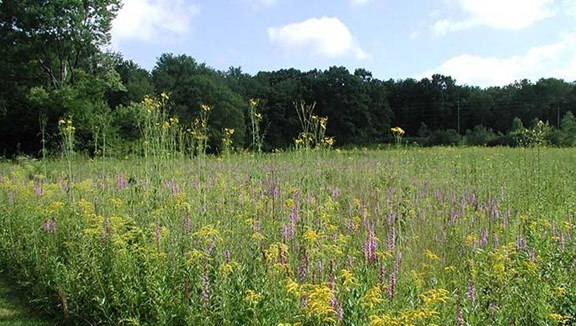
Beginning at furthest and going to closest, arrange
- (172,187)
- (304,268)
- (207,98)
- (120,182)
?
(207,98), (120,182), (172,187), (304,268)

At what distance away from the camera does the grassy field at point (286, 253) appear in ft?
10.6

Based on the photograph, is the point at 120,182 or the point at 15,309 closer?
the point at 15,309

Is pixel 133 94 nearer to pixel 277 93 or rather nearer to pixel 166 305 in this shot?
pixel 277 93

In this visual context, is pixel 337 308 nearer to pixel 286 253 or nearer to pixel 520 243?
pixel 286 253

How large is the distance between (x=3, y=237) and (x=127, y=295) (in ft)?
12.8

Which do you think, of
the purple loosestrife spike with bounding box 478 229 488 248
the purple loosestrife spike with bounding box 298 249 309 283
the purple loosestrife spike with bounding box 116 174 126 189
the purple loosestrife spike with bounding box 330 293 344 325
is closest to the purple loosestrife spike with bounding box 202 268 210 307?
the purple loosestrife spike with bounding box 298 249 309 283

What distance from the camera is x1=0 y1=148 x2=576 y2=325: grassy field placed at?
323cm

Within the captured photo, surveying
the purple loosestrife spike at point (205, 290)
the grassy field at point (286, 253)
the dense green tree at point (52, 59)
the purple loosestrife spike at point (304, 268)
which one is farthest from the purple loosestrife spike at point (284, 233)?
the dense green tree at point (52, 59)

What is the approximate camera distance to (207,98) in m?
49.7

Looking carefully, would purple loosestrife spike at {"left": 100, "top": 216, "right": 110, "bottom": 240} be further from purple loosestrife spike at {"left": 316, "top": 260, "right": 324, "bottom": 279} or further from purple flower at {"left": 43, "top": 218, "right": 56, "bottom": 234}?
purple loosestrife spike at {"left": 316, "top": 260, "right": 324, "bottom": 279}

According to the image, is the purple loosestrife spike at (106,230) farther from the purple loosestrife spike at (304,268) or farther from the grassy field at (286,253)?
the purple loosestrife spike at (304,268)

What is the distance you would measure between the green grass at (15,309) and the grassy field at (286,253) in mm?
144

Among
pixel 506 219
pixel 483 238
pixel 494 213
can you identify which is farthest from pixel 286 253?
pixel 494 213

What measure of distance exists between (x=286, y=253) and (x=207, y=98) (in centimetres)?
4711
